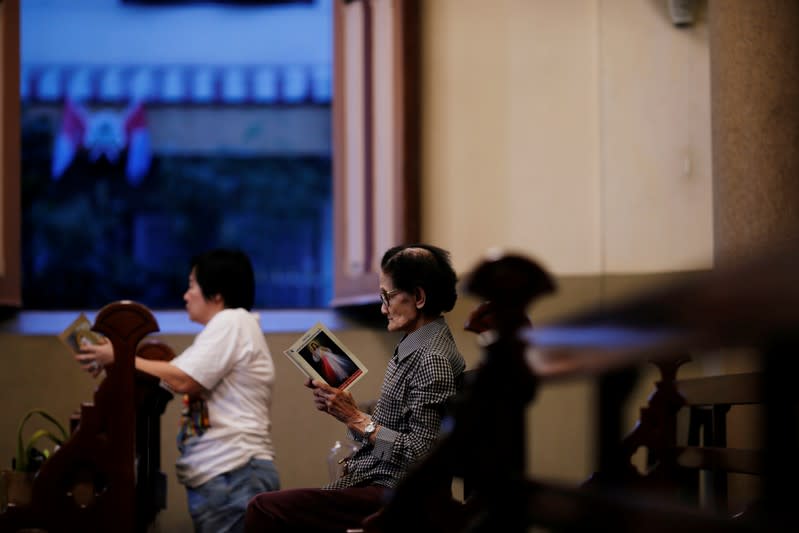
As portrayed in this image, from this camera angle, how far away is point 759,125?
479cm

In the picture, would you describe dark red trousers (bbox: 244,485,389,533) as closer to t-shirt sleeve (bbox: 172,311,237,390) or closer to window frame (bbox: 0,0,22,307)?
t-shirt sleeve (bbox: 172,311,237,390)

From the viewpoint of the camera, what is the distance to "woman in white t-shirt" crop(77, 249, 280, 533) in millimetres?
4121

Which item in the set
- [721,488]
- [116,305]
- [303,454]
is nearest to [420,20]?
[303,454]

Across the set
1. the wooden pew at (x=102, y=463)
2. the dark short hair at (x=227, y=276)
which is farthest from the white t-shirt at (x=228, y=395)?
the wooden pew at (x=102, y=463)

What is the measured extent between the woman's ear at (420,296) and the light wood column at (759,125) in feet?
6.21

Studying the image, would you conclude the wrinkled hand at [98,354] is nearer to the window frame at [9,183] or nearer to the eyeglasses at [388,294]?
the eyeglasses at [388,294]

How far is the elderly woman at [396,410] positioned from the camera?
3.06 m

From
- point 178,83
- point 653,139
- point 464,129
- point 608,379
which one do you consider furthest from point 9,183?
point 608,379

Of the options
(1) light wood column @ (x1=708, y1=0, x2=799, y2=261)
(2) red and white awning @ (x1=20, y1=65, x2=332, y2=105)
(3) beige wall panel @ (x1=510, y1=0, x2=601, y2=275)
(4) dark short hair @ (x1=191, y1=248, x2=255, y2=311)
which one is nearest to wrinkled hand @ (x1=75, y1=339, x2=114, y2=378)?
(4) dark short hair @ (x1=191, y1=248, x2=255, y2=311)

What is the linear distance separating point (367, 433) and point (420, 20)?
3585 millimetres

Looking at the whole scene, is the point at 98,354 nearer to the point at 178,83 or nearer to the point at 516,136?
the point at 516,136

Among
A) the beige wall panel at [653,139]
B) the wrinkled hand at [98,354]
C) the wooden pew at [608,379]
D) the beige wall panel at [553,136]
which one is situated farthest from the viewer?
the beige wall panel at [553,136]

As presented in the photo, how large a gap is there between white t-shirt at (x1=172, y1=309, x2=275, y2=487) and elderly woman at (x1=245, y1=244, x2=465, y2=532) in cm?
94

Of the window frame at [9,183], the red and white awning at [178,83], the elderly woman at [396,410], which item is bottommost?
the elderly woman at [396,410]
